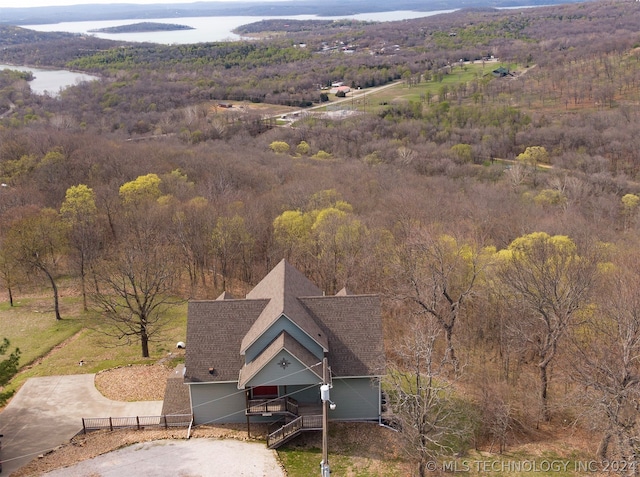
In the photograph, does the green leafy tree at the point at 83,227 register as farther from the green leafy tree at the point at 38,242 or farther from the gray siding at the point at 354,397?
the gray siding at the point at 354,397

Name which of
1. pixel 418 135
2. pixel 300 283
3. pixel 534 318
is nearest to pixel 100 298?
pixel 300 283

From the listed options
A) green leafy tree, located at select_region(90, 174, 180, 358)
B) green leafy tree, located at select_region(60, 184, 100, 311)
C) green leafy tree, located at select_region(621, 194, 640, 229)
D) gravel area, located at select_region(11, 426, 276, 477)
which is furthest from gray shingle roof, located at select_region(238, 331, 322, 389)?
green leafy tree, located at select_region(621, 194, 640, 229)

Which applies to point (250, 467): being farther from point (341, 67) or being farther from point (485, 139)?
point (341, 67)

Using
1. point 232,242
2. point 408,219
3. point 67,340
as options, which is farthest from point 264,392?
point 408,219

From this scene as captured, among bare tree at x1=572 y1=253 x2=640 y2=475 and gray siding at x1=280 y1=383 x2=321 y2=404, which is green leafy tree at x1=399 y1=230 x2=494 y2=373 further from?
gray siding at x1=280 y1=383 x2=321 y2=404

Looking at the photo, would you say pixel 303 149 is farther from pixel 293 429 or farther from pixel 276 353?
pixel 293 429

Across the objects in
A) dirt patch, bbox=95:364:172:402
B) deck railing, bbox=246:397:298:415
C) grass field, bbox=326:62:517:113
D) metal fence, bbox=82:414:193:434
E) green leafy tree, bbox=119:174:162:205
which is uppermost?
grass field, bbox=326:62:517:113
